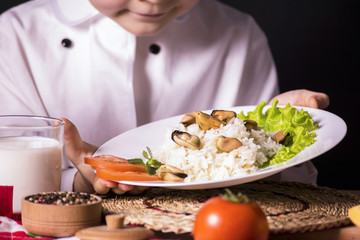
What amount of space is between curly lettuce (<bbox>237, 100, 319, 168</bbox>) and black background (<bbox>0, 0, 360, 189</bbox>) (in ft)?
4.25

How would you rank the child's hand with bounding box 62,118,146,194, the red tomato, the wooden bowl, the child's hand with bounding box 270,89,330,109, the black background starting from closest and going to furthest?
1. the red tomato
2. the wooden bowl
3. the child's hand with bounding box 62,118,146,194
4. the child's hand with bounding box 270,89,330,109
5. the black background

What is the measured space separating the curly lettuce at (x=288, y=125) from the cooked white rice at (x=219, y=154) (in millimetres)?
38

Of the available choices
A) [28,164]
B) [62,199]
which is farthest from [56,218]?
[28,164]

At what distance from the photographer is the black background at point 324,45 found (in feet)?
9.16

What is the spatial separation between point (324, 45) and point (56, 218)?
2071mm

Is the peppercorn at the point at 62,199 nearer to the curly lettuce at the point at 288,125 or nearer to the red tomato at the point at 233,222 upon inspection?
the red tomato at the point at 233,222

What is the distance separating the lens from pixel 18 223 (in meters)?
1.22

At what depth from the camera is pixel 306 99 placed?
1.59 metres

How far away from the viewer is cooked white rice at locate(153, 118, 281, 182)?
1282 millimetres

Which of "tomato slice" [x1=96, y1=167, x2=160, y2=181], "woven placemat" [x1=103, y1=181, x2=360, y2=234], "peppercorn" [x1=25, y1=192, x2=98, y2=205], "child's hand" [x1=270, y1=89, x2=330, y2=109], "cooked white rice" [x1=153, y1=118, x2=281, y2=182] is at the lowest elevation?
"woven placemat" [x1=103, y1=181, x2=360, y2=234]

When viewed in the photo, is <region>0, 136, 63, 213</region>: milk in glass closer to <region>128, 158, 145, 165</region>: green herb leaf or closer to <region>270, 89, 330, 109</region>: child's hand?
<region>128, 158, 145, 165</region>: green herb leaf

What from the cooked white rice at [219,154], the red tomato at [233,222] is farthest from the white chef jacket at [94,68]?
the red tomato at [233,222]

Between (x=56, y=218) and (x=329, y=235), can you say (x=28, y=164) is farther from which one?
(x=329, y=235)

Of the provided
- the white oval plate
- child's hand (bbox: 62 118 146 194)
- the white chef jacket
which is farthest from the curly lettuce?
the white chef jacket
